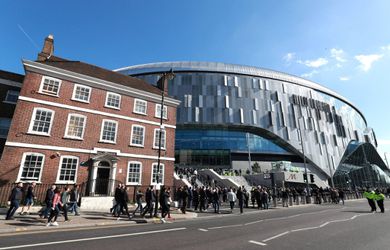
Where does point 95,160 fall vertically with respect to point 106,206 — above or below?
above

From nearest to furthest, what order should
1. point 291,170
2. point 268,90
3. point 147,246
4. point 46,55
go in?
point 147,246 → point 46,55 → point 291,170 → point 268,90

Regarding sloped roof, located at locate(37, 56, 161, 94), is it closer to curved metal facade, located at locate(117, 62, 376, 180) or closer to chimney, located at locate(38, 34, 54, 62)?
chimney, located at locate(38, 34, 54, 62)

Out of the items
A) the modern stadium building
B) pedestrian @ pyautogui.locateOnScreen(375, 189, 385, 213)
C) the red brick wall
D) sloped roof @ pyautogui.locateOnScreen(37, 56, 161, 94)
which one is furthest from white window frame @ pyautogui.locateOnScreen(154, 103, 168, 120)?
the modern stadium building

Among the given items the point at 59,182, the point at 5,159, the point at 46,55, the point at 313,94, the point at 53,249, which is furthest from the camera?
the point at 313,94

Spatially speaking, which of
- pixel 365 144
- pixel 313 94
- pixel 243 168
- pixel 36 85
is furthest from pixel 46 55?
pixel 365 144

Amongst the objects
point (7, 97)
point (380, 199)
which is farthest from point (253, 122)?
point (7, 97)

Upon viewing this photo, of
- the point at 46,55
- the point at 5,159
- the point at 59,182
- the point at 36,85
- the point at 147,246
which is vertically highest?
the point at 46,55

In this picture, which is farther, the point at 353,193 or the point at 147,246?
the point at 353,193

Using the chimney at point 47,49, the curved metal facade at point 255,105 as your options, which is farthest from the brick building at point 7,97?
the curved metal facade at point 255,105

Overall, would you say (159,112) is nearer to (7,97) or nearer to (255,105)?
(7,97)

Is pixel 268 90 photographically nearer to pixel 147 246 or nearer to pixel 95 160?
pixel 95 160

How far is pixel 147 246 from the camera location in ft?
20.2

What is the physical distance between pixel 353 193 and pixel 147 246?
43.1m

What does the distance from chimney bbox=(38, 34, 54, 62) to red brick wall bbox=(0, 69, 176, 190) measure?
434 cm
